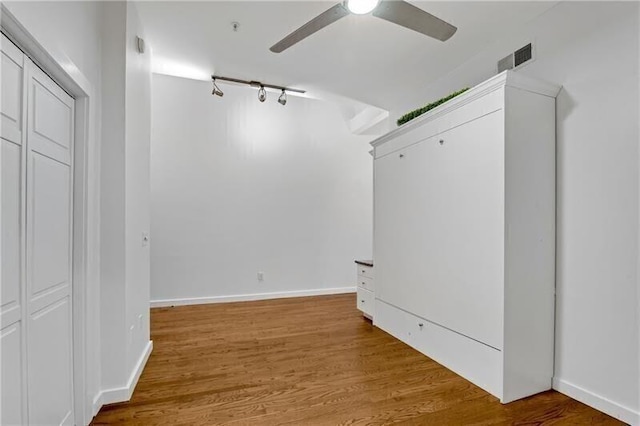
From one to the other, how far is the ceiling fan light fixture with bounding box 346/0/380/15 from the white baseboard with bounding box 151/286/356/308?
12.8ft

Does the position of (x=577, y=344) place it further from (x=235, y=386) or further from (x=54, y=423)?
(x=54, y=423)

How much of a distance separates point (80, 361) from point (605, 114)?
338 cm

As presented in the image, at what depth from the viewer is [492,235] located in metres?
2.09

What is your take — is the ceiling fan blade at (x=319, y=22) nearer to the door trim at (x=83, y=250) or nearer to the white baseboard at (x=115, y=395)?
the door trim at (x=83, y=250)

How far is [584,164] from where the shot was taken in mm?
1994

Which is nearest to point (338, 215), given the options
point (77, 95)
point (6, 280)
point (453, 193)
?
point (453, 193)

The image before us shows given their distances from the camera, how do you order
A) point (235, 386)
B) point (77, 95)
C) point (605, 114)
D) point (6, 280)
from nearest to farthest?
point (6, 280) → point (77, 95) → point (605, 114) → point (235, 386)

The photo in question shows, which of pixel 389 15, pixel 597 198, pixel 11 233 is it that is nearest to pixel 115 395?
pixel 11 233

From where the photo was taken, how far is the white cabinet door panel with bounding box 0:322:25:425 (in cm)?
117

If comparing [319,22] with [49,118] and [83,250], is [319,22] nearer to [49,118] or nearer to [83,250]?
[49,118]

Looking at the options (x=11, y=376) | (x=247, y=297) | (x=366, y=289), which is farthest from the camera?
(x=247, y=297)

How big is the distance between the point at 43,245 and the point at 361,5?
1970 mm

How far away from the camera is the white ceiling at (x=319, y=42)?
2240mm

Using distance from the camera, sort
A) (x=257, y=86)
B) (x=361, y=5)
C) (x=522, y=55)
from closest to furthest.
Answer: (x=361, y=5) < (x=522, y=55) < (x=257, y=86)
